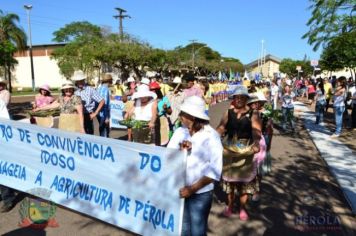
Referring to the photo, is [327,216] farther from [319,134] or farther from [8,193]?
[319,134]

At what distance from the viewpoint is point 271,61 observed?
363 feet

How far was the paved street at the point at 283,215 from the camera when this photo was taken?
14.3ft

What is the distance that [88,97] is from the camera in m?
7.09

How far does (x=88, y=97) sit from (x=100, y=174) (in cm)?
329

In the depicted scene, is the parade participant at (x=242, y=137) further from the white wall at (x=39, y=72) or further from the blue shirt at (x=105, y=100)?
the white wall at (x=39, y=72)

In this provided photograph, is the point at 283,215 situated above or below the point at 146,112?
below

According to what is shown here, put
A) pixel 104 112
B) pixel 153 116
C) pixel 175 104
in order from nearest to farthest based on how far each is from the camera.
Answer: pixel 153 116 < pixel 175 104 < pixel 104 112

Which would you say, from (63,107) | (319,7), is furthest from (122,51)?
(63,107)

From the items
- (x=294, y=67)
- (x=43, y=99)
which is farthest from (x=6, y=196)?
(x=294, y=67)

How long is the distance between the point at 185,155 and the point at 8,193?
3203mm

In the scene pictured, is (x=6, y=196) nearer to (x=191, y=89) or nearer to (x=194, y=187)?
(x=194, y=187)

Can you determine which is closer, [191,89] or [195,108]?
[195,108]

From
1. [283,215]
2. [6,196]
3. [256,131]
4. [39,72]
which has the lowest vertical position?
[283,215]

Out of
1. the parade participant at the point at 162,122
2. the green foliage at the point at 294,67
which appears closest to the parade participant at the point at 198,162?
the parade participant at the point at 162,122
